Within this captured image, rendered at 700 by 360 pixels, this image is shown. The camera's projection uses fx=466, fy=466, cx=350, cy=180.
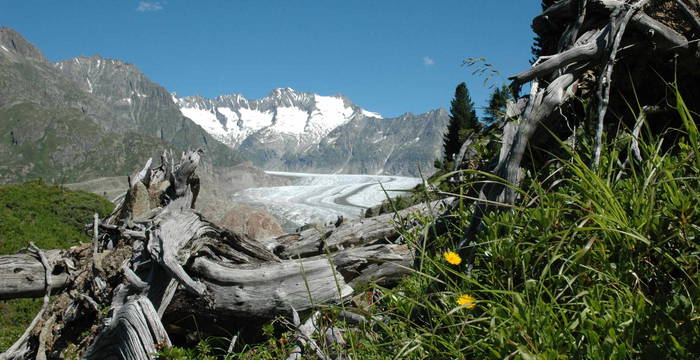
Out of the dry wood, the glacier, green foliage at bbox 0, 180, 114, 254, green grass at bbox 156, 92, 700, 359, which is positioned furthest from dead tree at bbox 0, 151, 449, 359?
the glacier

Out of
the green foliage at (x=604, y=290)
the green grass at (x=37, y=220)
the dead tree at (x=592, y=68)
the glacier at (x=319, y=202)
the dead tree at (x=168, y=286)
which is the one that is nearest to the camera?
the green foliage at (x=604, y=290)

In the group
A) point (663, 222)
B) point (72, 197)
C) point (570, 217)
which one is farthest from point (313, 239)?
point (72, 197)

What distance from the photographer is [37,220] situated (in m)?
12.6

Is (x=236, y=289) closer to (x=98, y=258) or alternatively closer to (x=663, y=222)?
(x=98, y=258)

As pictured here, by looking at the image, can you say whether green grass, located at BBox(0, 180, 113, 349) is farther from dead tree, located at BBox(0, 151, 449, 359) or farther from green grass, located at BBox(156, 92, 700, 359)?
green grass, located at BBox(156, 92, 700, 359)

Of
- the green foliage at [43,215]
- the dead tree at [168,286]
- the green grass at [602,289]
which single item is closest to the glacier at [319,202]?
the green foliage at [43,215]

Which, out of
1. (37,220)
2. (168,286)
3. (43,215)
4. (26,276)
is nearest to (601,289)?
(168,286)

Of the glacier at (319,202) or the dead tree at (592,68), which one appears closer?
the dead tree at (592,68)

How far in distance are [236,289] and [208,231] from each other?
0.72 m

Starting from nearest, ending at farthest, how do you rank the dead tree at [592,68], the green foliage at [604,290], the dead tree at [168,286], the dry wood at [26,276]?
the green foliage at [604,290], the dead tree at [592,68], the dead tree at [168,286], the dry wood at [26,276]

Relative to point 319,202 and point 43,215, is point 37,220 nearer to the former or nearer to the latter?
point 43,215

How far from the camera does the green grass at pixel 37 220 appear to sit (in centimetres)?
855

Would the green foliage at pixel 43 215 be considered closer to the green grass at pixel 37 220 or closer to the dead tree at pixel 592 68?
the green grass at pixel 37 220

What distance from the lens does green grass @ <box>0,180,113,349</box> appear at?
8555 millimetres
